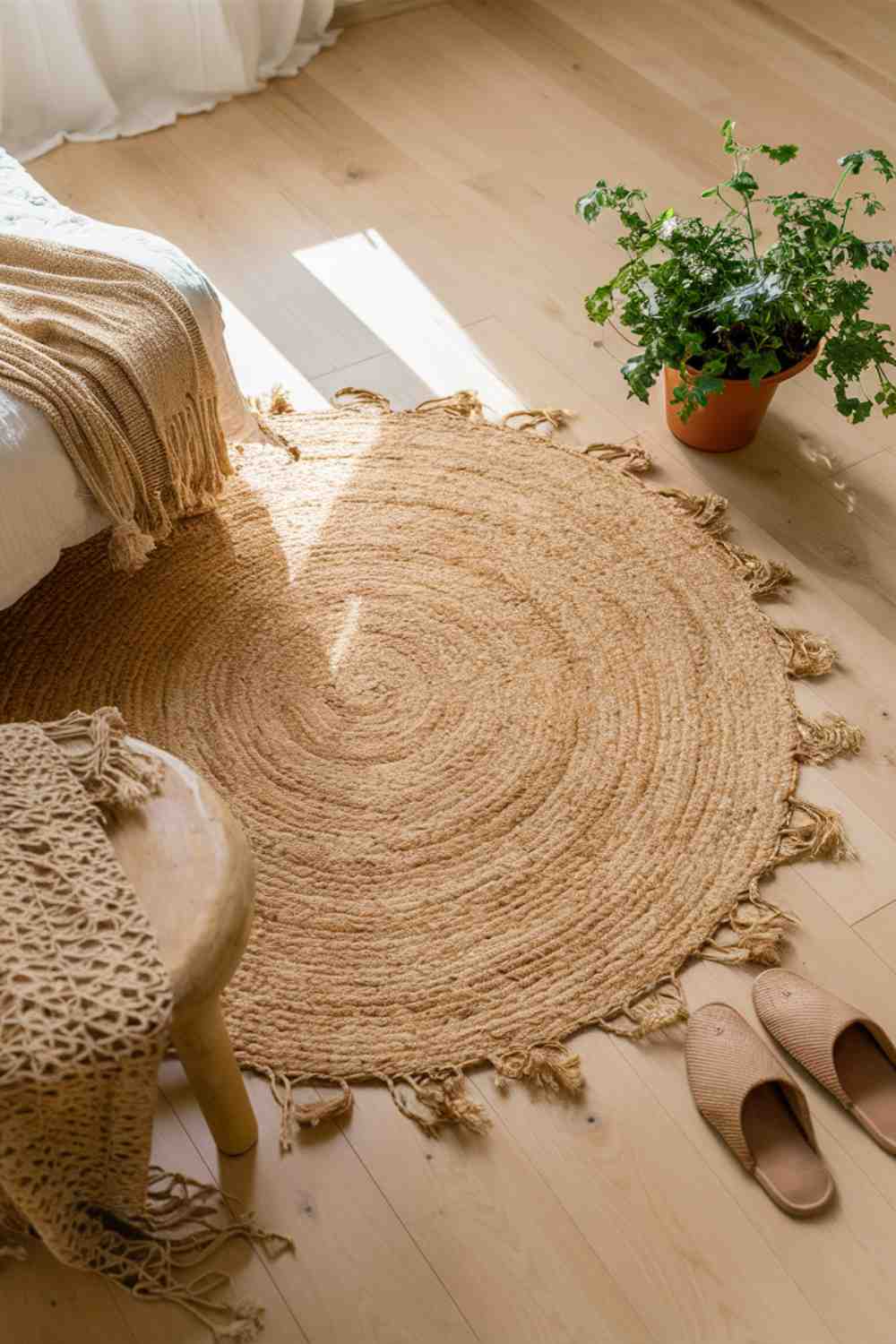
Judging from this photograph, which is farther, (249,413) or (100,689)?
(249,413)

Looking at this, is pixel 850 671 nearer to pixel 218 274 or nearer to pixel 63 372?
pixel 63 372

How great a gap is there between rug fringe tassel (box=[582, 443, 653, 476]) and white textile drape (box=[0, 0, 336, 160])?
133 centimetres

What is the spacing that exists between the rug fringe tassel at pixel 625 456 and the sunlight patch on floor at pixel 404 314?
18 centimetres

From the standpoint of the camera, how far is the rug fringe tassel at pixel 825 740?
1.75m

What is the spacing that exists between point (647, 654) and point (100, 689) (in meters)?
0.75

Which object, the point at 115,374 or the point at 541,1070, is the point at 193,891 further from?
the point at 115,374

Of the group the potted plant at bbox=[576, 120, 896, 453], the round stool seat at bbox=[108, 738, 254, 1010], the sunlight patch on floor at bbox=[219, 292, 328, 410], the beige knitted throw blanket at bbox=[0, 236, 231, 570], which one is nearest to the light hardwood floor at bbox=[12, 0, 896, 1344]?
the sunlight patch on floor at bbox=[219, 292, 328, 410]

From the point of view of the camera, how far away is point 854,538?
2.03m

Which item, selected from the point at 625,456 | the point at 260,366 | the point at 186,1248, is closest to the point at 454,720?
the point at 625,456

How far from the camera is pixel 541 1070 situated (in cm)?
146

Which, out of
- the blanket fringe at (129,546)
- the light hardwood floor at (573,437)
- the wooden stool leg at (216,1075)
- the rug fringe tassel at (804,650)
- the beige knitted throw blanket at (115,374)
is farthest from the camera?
the rug fringe tassel at (804,650)

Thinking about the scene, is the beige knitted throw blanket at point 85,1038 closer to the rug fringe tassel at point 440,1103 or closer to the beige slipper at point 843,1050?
the rug fringe tassel at point 440,1103

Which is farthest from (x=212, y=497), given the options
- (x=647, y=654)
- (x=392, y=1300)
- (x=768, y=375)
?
(x=392, y=1300)

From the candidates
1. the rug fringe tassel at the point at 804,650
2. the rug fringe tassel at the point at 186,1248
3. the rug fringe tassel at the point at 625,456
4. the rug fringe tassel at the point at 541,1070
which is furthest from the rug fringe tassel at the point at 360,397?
the rug fringe tassel at the point at 186,1248
